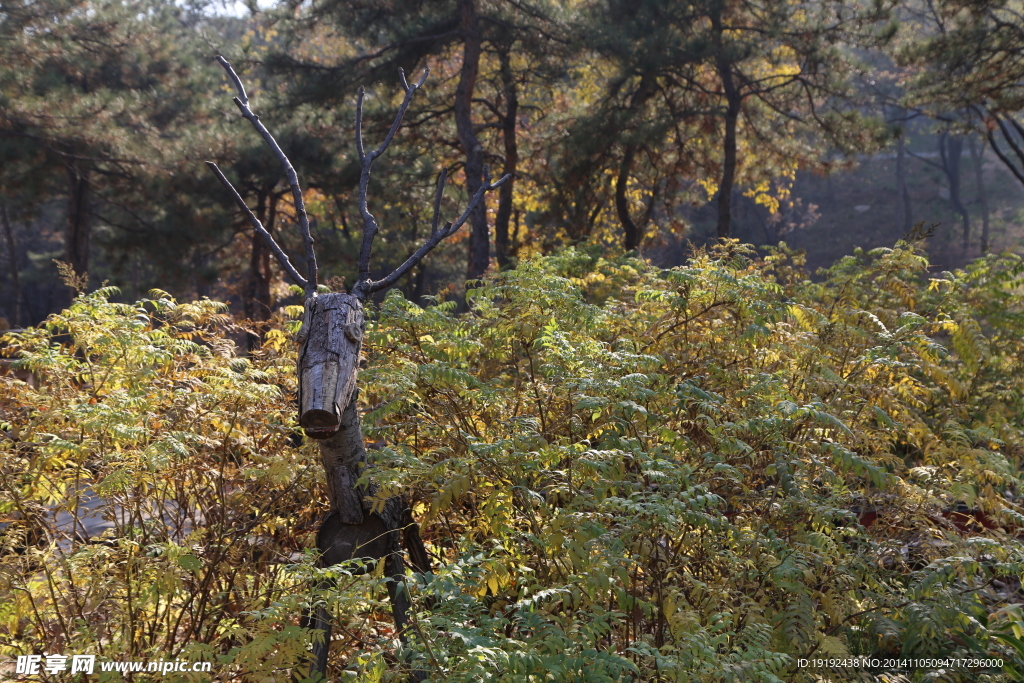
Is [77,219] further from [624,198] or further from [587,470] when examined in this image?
[587,470]

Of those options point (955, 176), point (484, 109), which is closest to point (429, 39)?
point (484, 109)

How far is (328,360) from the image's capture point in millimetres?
2865

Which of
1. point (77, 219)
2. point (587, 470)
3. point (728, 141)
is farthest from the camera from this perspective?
point (77, 219)

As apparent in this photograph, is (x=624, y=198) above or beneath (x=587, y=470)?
above

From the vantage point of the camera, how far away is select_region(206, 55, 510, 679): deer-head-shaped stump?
284 cm

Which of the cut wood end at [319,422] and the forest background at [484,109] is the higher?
the forest background at [484,109]

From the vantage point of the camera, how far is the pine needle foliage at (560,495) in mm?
2871

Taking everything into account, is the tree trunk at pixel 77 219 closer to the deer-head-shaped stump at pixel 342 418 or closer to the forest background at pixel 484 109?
the forest background at pixel 484 109

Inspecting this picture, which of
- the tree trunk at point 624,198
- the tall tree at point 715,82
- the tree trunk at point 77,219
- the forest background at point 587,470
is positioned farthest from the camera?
the tree trunk at point 77,219

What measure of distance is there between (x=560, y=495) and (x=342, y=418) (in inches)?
48.6

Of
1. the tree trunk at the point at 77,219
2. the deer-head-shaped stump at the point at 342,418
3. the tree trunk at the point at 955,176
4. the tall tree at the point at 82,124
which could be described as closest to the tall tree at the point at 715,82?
the tall tree at the point at 82,124

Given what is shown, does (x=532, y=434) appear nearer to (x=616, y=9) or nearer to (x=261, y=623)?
(x=261, y=623)

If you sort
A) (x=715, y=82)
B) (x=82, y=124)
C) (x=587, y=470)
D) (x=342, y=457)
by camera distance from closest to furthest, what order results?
1. (x=342, y=457)
2. (x=587, y=470)
3. (x=82, y=124)
4. (x=715, y=82)

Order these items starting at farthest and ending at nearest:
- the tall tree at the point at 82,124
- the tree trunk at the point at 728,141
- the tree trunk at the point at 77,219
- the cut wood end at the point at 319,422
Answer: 1. the tree trunk at the point at 77,219
2. the tree trunk at the point at 728,141
3. the tall tree at the point at 82,124
4. the cut wood end at the point at 319,422
